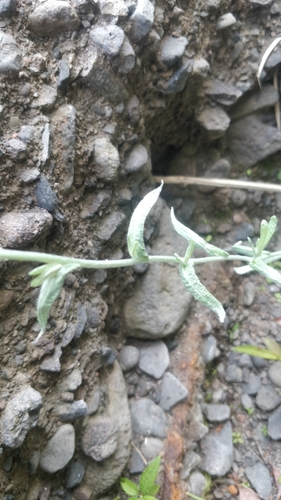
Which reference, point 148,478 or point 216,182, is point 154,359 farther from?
point 216,182

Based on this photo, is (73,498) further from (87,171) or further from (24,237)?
(87,171)

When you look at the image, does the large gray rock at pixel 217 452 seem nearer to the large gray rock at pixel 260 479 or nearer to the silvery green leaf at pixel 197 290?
A: the large gray rock at pixel 260 479

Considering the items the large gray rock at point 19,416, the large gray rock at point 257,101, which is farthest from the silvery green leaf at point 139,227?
the large gray rock at point 257,101

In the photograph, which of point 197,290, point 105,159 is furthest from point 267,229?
point 105,159

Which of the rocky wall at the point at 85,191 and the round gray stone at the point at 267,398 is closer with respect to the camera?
the rocky wall at the point at 85,191

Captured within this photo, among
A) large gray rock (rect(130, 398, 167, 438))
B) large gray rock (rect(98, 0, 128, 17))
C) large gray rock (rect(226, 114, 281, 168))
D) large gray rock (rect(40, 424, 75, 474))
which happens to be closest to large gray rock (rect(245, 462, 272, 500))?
large gray rock (rect(130, 398, 167, 438))

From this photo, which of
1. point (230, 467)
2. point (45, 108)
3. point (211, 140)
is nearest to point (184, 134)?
point (211, 140)

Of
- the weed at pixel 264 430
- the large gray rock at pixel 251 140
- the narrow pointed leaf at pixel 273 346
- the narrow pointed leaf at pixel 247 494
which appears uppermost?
the large gray rock at pixel 251 140

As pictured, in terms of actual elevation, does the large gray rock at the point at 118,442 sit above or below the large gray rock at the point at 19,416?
below
